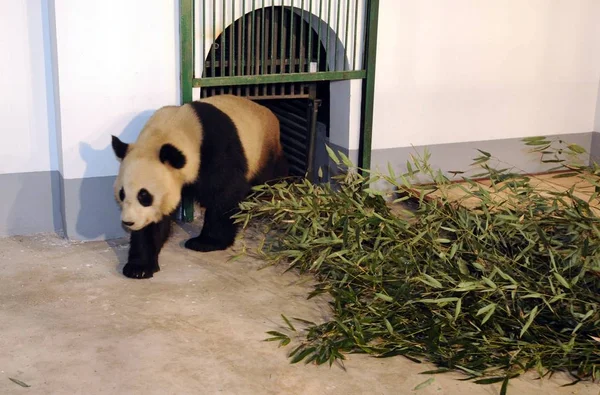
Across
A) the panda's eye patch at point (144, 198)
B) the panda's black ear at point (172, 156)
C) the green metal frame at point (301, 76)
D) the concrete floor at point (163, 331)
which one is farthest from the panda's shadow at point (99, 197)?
the panda's black ear at point (172, 156)

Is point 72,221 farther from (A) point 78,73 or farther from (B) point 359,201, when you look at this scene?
(B) point 359,201

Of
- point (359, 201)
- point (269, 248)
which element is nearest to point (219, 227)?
point (269, 248)

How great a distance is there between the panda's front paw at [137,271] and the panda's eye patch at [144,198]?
37 cm

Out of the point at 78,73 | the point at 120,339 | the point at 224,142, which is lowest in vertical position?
the point at 120,339

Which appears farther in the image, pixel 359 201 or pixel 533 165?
pixel 533 165

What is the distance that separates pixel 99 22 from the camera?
190 inches

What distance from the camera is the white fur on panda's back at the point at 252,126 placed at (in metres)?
4.99

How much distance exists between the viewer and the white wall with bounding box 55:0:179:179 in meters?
4.81

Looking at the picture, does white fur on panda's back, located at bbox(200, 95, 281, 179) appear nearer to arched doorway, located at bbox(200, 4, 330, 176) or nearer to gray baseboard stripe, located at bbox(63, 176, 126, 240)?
arched doorway, located at bbox(200, 4, 330, 176)

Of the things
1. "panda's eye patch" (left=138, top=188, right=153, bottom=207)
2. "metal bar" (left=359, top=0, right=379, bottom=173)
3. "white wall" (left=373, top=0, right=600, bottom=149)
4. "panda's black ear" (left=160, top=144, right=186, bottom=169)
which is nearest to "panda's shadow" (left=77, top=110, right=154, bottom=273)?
"panda's eye patch" (left=138, top=188, right=153, bottom=207)

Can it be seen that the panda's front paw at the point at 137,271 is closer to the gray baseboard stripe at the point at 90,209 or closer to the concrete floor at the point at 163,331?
the concrete floor at the point at 163,331

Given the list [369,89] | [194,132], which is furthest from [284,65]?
[194,132]

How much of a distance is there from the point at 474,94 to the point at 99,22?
277cm

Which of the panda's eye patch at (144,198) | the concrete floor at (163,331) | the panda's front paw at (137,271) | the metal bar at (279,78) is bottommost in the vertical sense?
the concrete floor at (163,331)
